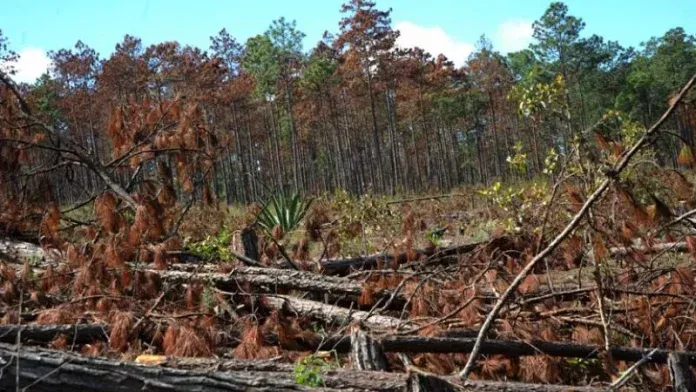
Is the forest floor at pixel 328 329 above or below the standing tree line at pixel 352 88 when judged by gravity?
below

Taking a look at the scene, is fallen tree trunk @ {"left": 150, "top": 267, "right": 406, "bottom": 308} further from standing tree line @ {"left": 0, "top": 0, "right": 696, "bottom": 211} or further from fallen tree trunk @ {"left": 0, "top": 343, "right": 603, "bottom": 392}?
standing tree line @ {"left": 0, "top": 0, "right": 696, "bottom": 211}

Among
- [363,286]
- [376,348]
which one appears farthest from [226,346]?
[376,348]

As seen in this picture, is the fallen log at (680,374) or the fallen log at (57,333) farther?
the fallen log at (57,333)

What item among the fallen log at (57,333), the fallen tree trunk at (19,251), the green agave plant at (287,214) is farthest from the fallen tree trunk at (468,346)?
the green agave plant at (287,214)

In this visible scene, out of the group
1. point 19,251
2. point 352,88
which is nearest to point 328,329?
point 19,251

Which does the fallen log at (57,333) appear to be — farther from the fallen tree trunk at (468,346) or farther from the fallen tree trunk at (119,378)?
the fallen tree trunk at (119,378)

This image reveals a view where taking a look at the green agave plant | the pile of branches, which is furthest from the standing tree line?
the pile of branches

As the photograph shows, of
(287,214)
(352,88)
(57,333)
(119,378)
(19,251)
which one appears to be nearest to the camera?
(119,378)

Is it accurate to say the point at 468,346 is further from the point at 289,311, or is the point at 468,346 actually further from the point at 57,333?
the point at 57,333

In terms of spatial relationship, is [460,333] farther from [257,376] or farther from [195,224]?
[195,224]

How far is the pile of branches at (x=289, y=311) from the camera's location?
2756mm

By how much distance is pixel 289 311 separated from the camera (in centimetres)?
474

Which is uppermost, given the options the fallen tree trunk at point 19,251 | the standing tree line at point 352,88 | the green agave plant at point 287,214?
the standing tree line at point 352,88

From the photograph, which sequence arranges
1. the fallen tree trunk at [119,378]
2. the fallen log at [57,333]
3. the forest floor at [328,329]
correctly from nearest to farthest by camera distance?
the fallen tree trunk at [119,378], the forest floor at [328,329], the fallen log at [57,333]
